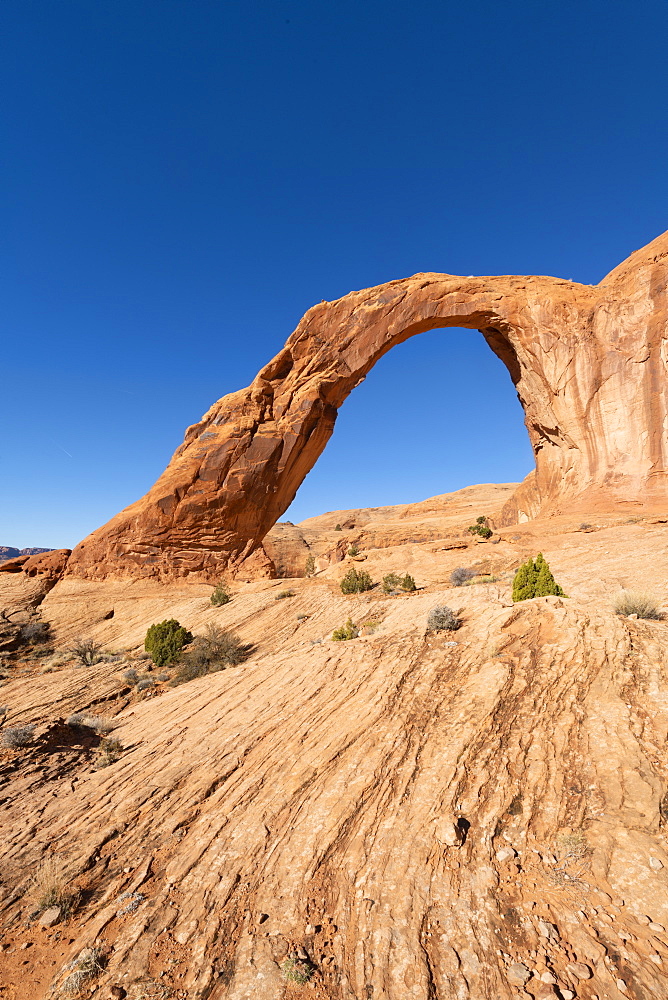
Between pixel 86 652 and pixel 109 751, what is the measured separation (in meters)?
11.0

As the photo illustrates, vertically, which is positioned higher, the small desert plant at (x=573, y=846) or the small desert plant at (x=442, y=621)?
the small desert plant at (x=442, y=621)

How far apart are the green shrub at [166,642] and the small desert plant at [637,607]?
13.9 metres

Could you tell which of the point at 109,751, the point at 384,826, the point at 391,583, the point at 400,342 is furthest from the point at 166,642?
the point at 400,342

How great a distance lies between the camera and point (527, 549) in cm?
1919

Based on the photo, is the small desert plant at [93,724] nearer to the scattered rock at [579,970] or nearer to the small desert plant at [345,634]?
the small desert plant at [345,634]

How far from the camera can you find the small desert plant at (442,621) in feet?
31.0

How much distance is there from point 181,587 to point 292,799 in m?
21.5

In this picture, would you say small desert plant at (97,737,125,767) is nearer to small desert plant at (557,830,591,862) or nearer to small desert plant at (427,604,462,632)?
small desert plant at (427,604,462,632)

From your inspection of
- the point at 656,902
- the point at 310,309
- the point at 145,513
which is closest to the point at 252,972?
the point at 656,902

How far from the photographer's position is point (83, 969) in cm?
406

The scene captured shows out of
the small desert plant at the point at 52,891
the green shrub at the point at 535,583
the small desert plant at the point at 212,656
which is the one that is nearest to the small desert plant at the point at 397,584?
the small desert plant at the point at 212,656

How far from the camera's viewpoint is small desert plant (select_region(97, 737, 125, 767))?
8188mm

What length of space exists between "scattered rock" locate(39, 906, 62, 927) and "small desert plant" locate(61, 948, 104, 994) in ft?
2.20

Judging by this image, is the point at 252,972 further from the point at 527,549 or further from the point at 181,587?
the point at 181,587
